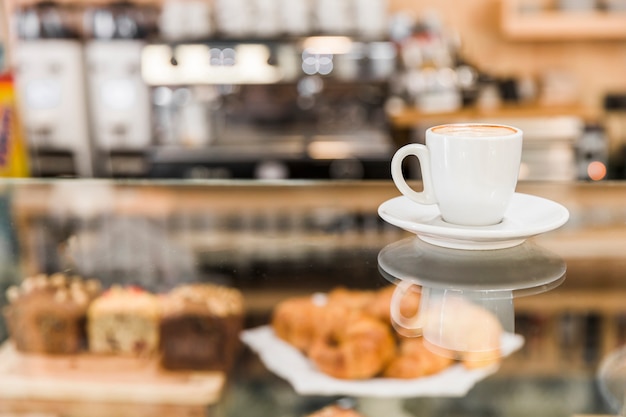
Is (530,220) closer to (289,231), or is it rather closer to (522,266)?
(522,266)

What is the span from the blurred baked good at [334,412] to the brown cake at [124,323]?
0.19m

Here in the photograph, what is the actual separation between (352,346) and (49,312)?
334 millimetres

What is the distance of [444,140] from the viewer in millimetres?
816

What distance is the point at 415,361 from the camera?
0.64 metres

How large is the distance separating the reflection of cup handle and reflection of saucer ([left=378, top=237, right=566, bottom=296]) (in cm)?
2

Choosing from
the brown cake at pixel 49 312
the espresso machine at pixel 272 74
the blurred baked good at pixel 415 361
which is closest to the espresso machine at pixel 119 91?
the espresso machine at pixel 272 74

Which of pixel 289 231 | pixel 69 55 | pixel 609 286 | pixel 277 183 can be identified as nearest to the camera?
pixel 609 286

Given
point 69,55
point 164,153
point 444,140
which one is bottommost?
point 164,153

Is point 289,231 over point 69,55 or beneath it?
beneath

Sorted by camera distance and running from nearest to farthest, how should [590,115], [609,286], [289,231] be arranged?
1. [609,286]
2. [289,231]
3. [590,115]

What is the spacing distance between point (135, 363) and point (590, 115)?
3488 mm

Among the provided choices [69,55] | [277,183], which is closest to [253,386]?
[277,183]

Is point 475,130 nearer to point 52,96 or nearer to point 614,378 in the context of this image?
point 614,378

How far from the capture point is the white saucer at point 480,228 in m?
0.79
